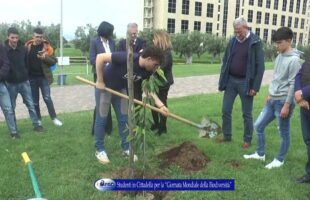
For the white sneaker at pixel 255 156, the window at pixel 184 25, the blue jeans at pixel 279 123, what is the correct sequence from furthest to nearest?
the window at pixel 184 25 < the white sneaker at pixel 255 156 < the blue jeans at pixel 279 123

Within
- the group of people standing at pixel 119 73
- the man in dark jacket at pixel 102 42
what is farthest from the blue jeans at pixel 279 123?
the man in dark jacket at pixel 102 42

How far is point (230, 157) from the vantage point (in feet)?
20.3

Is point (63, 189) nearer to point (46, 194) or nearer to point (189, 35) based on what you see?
point (46, 194)

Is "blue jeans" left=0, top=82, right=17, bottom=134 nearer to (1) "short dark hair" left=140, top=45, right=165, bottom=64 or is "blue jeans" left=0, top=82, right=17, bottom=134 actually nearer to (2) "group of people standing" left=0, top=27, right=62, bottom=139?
(2) "group of people standing" left=0, top=27, right=62, bottom=139

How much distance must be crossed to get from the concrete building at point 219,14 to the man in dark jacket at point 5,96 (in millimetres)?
80709

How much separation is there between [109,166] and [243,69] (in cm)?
254

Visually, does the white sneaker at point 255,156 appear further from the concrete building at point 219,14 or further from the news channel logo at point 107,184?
the concrete building at point 219,14

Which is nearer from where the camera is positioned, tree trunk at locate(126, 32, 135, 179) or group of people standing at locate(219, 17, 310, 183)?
tree trunk at locate(126, 32, 135, 179)

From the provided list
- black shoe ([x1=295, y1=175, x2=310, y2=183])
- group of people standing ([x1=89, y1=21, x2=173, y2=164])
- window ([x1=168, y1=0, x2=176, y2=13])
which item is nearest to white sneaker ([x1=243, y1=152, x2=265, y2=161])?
black shoe ([x1=295, y1=175, x2=310, y2=183])

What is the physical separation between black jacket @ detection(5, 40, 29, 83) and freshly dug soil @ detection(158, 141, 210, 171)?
305cm

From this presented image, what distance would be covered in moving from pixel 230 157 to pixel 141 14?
86372 millimetres

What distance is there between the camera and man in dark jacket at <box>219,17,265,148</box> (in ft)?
20.7

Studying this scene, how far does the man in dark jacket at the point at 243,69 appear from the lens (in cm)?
630

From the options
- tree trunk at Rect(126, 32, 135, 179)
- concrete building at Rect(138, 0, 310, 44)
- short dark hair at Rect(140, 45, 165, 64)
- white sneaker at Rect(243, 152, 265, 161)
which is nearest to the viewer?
tree trunk at Rect(126, 32, 135, 179)
